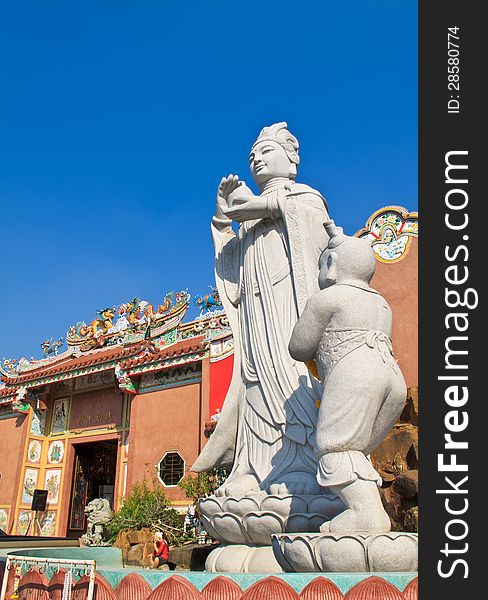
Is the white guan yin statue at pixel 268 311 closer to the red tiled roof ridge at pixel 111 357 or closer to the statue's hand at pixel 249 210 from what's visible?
the statue's hand at pixel 249 210

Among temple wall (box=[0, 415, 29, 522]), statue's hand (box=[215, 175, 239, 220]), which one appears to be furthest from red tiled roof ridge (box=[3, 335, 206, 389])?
statue's hand (box=[215, 175, 239, 220])

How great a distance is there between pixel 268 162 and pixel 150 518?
7291 mm

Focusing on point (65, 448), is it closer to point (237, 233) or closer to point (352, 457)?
point (237, 233)

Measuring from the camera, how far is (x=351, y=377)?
9.55ft

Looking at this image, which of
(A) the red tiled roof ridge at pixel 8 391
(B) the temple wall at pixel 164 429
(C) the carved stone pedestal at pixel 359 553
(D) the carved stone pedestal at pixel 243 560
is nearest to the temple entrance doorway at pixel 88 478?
(B) the temple wall at pixel 164 429

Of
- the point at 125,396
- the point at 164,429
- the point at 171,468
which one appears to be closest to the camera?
the point at 171,468

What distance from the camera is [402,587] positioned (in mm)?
2309

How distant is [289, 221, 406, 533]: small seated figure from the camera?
2.74m

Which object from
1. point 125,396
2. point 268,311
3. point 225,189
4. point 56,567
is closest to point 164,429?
point 125,396

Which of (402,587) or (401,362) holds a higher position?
(401,362)

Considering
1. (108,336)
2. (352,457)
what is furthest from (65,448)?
(352,457)

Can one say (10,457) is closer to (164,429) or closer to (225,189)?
(164,429)

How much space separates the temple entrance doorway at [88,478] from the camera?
14.3 metres

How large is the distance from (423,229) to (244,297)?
2084 mm
